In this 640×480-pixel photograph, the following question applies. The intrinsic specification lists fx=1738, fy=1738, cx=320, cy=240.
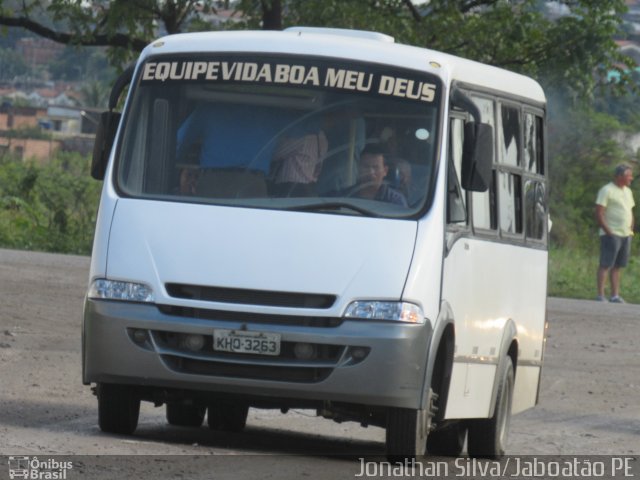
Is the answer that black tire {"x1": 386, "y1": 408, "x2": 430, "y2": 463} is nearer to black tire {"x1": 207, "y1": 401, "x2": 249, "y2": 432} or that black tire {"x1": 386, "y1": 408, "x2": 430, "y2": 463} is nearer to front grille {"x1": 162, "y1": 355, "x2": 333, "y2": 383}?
front grille {"x1": 162, "y1": 355, "x2": 333, "y2": 383}

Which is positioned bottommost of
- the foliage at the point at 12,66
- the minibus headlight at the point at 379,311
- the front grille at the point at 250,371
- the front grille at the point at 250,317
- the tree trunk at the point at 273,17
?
the front grille at the point at 250,371

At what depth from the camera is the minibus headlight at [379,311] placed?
886 cm

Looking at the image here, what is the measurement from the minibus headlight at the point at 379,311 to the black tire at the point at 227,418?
8.04 feet

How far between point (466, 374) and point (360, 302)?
1.41 m

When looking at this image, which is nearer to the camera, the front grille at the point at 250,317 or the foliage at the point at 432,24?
the front grille at the point at 250,317

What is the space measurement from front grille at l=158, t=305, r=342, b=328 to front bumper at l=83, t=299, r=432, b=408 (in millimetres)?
11

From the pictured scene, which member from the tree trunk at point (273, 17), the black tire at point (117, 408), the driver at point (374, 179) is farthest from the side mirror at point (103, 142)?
the tree trunk at point (273, 17)

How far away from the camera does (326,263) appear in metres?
8.95

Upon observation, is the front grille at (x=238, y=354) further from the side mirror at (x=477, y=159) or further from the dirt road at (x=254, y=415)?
the side mirror at (x=477, y=159)

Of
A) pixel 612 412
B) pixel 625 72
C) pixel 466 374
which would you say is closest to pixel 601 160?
pixel 625 72

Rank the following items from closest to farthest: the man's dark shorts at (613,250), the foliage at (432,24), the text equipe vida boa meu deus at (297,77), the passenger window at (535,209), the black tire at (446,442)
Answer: the text equipe vida boa meu deus at (297,77), the black tire at (446,442), the passenger window at (535,209), the man's dark shorts at (613,250), the foliage at (432,24)

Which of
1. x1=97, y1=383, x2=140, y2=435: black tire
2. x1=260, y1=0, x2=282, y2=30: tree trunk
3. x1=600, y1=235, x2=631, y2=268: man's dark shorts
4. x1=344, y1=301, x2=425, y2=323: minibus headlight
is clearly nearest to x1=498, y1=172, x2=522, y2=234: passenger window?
x1=344, y1=301, x2=425, y2=323: minibus headlight

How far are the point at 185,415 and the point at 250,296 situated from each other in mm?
2493

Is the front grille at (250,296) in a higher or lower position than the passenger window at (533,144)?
lower
